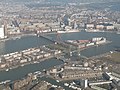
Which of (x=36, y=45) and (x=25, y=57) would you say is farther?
(x=36, y=45)

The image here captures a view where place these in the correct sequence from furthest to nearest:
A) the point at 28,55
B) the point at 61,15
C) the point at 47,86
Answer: the point at 61,15 < the point at 28,55 < the point at 47,86

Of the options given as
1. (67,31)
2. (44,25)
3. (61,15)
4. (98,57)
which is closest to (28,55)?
(98,57)

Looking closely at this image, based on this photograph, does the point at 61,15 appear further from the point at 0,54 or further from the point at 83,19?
the point at 0,54

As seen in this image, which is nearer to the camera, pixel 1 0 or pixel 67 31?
A: pixel 67 31

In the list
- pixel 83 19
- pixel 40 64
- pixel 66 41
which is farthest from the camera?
pixel 83 19

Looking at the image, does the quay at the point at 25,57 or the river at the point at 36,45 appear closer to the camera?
the river at the point at 36,45

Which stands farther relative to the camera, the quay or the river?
the quay
